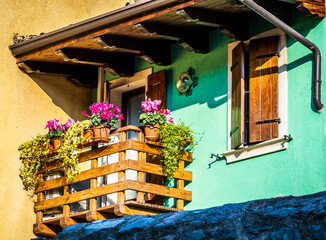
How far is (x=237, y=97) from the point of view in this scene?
8.79 m

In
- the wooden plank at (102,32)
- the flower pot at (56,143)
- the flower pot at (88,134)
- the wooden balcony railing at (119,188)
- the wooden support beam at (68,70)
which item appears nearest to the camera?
the wooden plank at (102,32)

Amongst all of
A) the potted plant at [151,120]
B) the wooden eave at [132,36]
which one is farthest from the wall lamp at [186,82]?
the potted plant at [151,120]

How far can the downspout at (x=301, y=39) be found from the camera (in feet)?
25.8

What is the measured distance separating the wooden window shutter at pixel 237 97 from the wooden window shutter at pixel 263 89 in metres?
0.13

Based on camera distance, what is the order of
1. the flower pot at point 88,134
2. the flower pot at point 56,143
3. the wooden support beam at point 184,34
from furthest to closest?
the flower pot at point 56,143, the flower pot at point 88,134, the wooden support beam at point 184,34

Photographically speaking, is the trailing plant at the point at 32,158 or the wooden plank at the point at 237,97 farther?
the trailing plant at the point at 32,158

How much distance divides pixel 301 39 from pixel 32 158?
4.70 metres

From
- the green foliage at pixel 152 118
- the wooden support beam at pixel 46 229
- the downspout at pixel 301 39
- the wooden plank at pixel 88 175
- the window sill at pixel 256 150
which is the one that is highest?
the downspout at pixel 301 39

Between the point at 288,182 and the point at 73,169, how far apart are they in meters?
3.33

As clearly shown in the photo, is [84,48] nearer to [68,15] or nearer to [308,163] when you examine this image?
[68,15]

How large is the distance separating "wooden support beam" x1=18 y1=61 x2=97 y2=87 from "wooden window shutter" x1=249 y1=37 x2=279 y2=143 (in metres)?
3.70

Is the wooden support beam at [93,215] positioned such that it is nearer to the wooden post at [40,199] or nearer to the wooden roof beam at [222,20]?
the wooden post at [40,199]

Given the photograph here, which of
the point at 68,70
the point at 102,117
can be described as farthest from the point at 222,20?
the point at 68,70

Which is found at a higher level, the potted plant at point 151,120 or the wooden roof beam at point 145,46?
the wooden roof beam at point 145,46
